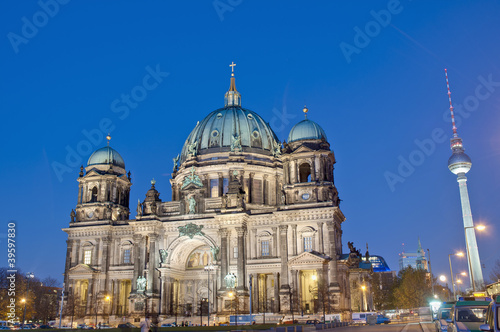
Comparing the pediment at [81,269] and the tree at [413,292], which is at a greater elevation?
the pediment at [81,269]

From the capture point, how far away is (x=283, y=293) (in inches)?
2662

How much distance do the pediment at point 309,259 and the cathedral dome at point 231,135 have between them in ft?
83.9

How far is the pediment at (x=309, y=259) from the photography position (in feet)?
220

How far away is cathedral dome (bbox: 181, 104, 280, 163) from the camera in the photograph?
295 feet

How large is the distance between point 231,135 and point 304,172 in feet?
56.7

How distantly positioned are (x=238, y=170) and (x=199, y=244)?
14.0m

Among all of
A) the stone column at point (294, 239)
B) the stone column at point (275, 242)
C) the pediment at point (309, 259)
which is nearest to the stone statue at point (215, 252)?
the stone column at point (275, 242)

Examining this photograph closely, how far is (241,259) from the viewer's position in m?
71.8

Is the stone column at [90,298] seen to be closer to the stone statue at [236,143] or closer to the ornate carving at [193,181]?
the ornate carving at [193,181]

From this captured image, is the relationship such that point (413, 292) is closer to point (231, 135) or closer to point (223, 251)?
point (231, 135)

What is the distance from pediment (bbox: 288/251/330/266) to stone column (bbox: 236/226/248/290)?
682 centimetres

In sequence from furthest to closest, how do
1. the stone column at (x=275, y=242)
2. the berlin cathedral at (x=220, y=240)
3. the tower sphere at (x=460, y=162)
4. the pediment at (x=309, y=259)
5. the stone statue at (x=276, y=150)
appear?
the tower sphere at (x=460, y=162) < the stone statue at (x=276, y=150) < the stone column at (x=275, y=242) < the berlin cathedral at (x=220, y=240) < the pediment at (x=309, y=259)

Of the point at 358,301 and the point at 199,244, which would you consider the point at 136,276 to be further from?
the point at 358,301

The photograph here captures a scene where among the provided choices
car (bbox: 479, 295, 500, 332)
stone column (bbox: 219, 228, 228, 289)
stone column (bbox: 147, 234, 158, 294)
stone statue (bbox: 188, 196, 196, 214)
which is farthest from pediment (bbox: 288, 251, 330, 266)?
car (bbox: 479, 295, 500, 332)
